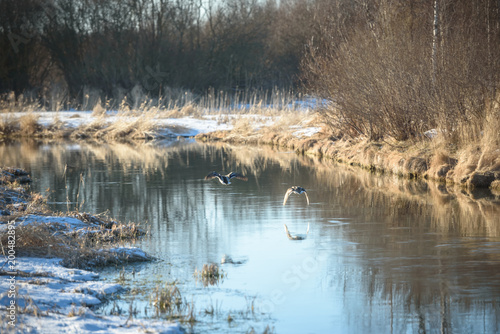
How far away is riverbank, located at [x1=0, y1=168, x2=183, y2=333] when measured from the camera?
4.82m

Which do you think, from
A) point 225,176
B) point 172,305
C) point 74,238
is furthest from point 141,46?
point 172,305

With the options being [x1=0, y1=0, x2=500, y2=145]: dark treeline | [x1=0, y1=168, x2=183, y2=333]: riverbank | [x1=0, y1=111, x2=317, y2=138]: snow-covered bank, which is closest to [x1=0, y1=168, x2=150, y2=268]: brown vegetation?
[x1=0, y1=168, x2=183, y2=333]: riverbank

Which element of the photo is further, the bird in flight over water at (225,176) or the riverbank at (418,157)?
the riverbank at (418,157)

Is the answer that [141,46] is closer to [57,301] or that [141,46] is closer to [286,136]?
[286,136]

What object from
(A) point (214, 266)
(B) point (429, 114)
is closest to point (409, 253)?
(A) point (214, 266)

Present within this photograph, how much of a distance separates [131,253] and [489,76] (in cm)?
857

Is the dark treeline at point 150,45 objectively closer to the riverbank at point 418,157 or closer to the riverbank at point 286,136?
the riverbank at point 286,136

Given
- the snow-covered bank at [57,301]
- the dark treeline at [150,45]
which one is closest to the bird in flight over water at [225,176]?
the snow-covered bank at [57,301]

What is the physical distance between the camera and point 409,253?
24.3 ft

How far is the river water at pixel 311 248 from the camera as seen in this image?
5.50m

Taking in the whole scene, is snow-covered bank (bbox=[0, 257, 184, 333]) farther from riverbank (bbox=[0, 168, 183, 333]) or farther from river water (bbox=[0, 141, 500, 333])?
river water (bbox=[0, 141, 500, 333])

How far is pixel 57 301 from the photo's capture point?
5.33 meters

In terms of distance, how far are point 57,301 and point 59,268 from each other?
1101mm

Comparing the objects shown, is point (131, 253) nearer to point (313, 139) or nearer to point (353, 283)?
point (353, 283)
